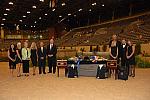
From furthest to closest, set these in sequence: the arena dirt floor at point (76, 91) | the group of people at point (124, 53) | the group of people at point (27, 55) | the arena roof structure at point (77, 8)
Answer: the arena roof structure at point (77, 8)
the group of people at point (27, 55)
the group of people at point (124, 53)
the arena dirt floor at point (76, 91)

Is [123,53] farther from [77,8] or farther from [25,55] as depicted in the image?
[77,8]

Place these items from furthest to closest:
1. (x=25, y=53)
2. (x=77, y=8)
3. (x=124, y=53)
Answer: (x=77, y=8), (x=25, y=53), (x=124, y=53)

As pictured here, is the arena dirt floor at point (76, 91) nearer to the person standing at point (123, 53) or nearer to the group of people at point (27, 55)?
the person standing at point (123, 53)

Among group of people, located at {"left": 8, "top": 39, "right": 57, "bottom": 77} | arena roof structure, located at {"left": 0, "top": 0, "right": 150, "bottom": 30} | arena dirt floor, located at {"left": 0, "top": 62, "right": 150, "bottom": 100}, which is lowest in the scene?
arena dirt floor, located at {"left": 0, "top": 62, "right": 150, "bottom": 100}

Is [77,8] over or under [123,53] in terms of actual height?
over

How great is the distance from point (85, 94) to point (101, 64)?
327 cm

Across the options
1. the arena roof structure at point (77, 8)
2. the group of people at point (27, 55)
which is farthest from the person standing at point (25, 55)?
the arena roof structure at point (77, 8)

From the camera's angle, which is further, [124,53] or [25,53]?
[25,53]

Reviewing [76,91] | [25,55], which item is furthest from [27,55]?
[76,91]

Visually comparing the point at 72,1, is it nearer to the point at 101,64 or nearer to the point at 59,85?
the point at 101,64

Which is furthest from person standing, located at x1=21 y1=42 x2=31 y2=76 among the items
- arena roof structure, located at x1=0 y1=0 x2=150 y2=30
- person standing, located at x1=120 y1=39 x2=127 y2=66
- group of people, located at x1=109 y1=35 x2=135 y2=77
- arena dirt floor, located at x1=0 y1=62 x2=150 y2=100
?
arena roof structure, located at x1=0 y1=0 x2=150 y2=30

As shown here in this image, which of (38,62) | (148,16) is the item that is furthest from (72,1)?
(38,62)

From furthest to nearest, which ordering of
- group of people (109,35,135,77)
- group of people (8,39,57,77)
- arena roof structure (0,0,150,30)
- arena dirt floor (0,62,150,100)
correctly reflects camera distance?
1. arena roof structure (0,0,150,30)
2. group of people (8,39,57,77)
3. group of people (109,35,135,77)
4. arena dirt floor (0,62,150,100)

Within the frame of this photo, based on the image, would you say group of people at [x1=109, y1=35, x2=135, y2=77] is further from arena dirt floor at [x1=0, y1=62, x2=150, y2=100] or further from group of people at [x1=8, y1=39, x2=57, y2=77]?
group of people at [x1=8, y1=39, x2=57, y2=77]
